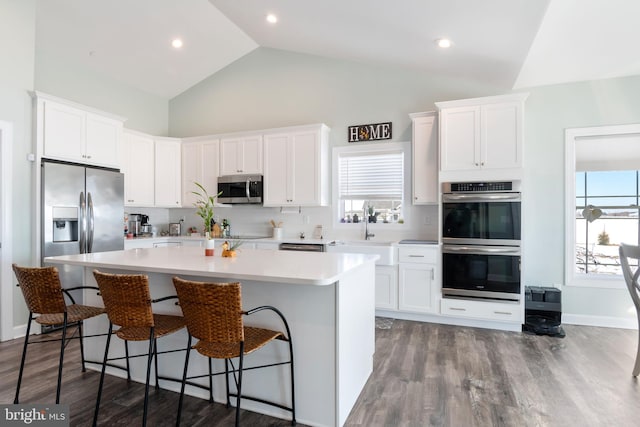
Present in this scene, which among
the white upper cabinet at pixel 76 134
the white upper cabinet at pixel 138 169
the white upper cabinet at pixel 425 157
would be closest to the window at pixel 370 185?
the white upper cabinet at pixel 425 157

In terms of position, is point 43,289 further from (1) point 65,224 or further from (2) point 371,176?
(2) point 371,176

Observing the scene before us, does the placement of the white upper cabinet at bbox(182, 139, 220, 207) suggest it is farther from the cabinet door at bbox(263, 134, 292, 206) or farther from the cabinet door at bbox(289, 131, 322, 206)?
the cabinet door at bbox(289, 131, 322, 206)

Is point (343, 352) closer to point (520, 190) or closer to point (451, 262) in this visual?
point (451, 262)

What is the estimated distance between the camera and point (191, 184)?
5449 millimetres

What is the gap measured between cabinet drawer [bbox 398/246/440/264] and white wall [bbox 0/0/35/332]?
12.9 ft

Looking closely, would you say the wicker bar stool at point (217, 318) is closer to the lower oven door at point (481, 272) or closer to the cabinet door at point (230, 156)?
the lower oven door at point (481, 272)

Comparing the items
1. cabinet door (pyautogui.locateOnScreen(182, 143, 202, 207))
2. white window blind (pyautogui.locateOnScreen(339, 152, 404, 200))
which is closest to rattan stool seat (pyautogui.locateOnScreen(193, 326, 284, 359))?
white window blind (pyautogui.locateOnScreen(339, 152, 404, 200))

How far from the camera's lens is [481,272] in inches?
146

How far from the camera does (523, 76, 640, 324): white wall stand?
3.79 metres

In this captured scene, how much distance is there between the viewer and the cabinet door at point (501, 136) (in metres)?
3.64

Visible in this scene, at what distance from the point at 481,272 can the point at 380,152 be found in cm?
196

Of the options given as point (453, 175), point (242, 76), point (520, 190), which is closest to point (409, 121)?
point (453, 175)

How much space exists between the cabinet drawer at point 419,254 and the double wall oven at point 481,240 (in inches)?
4.2

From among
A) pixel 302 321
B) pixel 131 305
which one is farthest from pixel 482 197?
pixel 131 305
